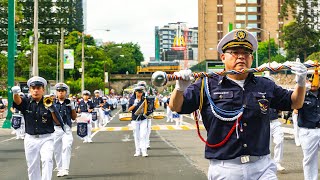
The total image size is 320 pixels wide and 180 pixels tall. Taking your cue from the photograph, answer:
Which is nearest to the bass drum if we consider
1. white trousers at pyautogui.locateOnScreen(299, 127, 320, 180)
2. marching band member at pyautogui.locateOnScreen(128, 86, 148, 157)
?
marching band member at pyautogui.locateOnScreen(128, 86, 148, 157)

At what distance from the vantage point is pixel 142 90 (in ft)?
54.3

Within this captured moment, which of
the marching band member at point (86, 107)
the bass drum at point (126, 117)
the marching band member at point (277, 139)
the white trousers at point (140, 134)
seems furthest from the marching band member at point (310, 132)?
the marching band member at point (86, 107)

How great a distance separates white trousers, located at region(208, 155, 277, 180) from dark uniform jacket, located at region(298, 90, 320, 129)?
4280mm

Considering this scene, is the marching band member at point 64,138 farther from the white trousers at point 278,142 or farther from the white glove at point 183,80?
the white glove at point 183,80

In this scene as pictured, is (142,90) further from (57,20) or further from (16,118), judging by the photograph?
(57,20)

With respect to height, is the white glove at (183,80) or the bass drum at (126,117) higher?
the white glove at (183,80)

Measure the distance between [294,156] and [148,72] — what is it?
132883 mm

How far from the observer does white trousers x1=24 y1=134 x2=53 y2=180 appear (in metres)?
9.08

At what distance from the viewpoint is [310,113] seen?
9172mm

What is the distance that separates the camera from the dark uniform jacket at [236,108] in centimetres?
496

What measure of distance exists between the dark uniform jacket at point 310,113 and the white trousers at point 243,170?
428cm

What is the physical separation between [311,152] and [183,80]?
493 centimetres

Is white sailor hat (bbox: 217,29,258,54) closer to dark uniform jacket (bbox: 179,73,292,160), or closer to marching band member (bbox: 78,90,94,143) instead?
dark uniform jacket (bbox: 179,73,292,160)

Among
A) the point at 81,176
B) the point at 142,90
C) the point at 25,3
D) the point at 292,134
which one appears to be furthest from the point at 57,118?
the point at 25,3
